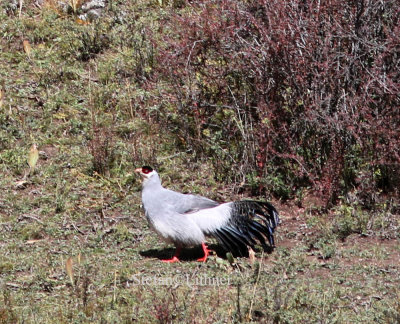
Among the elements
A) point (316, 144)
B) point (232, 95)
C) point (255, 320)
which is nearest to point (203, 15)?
point (232, 95)

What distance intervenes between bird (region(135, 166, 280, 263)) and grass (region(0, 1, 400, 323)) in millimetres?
193

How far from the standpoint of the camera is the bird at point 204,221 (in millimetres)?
7949

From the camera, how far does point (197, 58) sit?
1058cm

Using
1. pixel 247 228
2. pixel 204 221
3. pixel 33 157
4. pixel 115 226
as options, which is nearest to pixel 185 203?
pixel 204 221

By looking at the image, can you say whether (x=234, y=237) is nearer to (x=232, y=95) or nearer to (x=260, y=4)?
(x=232, y=95)

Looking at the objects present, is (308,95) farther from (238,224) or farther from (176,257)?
(176,257)

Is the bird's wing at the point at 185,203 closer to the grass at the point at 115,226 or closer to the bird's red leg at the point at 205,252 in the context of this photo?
the bird's red leg at the point at 205,252

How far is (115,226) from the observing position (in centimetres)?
898

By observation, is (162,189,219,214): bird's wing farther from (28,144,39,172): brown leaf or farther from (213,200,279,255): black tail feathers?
(28,144,39,172): brown leaf

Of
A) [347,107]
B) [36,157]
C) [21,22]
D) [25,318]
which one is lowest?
[25,318]

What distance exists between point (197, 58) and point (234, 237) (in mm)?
3308

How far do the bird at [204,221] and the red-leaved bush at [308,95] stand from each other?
1304 mm

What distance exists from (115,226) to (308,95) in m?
2.67

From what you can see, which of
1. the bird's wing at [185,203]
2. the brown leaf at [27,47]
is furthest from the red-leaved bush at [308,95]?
the brown leaf at [27,47]
